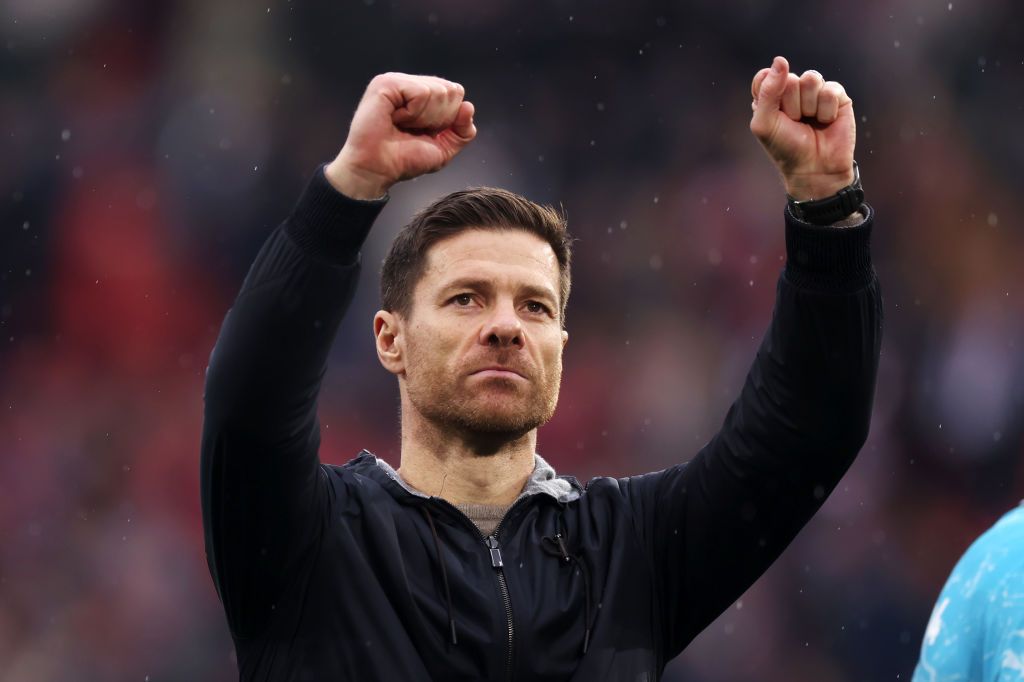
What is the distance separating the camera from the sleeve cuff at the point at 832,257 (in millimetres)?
2691

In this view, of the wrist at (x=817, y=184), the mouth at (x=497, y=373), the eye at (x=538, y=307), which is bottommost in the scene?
the mouth at (x=497, y=373)

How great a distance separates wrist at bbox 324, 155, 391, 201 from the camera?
2.53m

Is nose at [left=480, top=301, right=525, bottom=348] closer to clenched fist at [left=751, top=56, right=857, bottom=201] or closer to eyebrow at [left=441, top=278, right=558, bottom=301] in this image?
eyebrow at [left=441, top=278, right=558, bottom=301]

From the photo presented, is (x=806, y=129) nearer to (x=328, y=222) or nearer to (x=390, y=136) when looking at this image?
(x=390, y=136)

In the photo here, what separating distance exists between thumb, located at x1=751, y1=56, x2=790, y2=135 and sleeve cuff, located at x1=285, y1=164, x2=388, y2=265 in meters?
0.79

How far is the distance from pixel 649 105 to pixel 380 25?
5.38 feet

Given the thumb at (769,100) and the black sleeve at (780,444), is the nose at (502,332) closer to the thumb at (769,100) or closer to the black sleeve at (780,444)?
the black sleeve at (780,444)

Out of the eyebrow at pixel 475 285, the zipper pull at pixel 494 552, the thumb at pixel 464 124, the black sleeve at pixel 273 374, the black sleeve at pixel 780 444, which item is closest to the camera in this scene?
the black sleeve at pixel 273 374

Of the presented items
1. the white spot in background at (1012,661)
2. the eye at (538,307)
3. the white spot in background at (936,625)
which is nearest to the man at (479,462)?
the eye at (538,307)

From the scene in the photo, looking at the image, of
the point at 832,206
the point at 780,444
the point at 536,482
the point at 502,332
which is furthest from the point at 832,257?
the point at 536,482

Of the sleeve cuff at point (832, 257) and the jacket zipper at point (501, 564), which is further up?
the sleeve cuff at point (832, 257)

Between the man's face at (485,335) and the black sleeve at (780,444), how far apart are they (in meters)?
0.38

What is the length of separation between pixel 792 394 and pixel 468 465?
745 mm

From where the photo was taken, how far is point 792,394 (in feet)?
9.04
